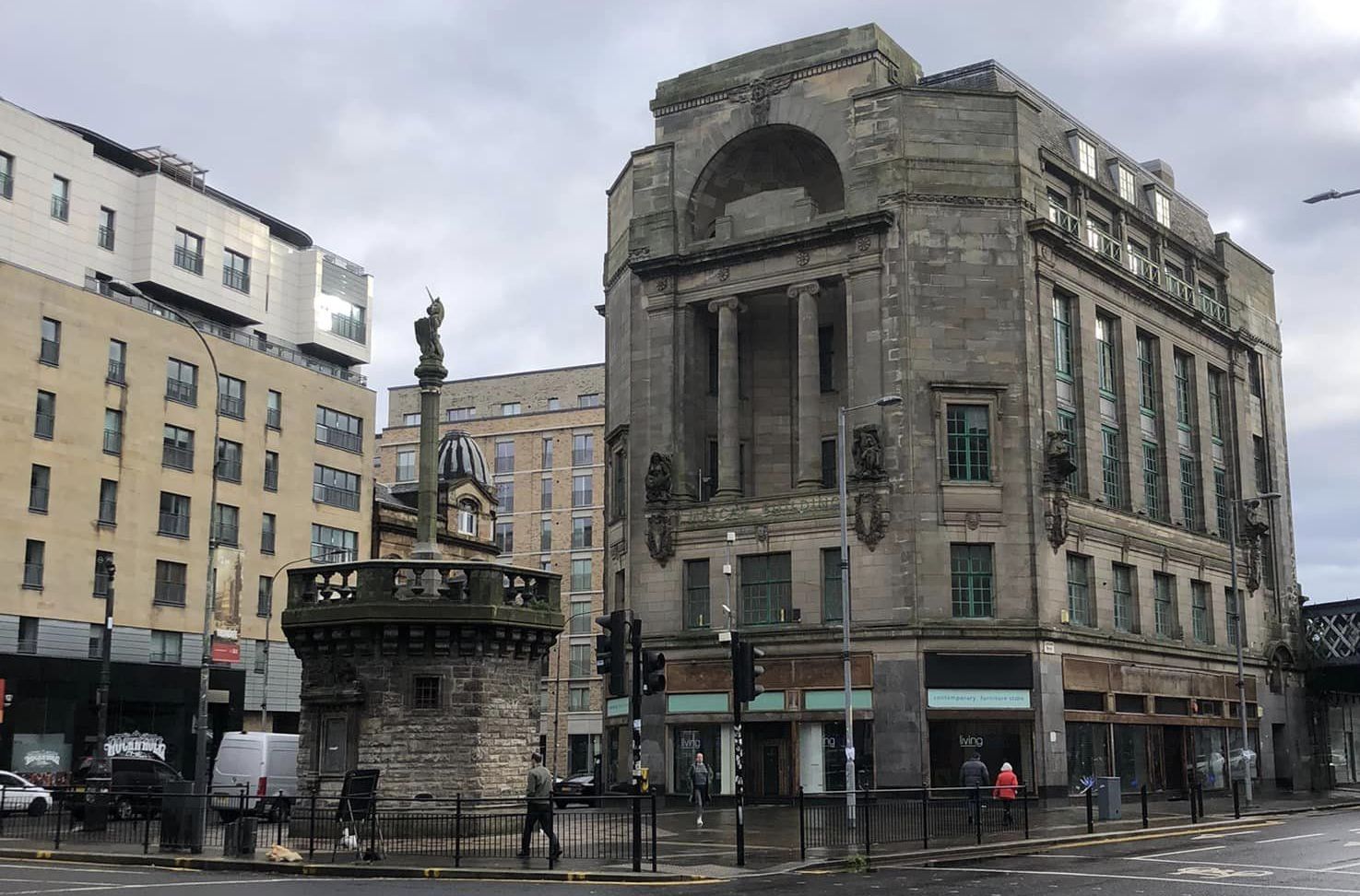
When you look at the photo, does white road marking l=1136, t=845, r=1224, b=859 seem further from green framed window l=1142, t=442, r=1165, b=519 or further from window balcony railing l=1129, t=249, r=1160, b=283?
window balcony railing l=1129, t=249, r=1160, b=283

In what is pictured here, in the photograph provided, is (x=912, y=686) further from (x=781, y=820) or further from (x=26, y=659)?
(x=26, y=659)

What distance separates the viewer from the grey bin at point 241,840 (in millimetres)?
26609

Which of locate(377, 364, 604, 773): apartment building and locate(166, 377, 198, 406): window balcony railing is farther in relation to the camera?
locate(377, 364, 604, 773): apartment building

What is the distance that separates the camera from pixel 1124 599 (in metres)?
54.3

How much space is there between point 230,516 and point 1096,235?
40171 millimetres

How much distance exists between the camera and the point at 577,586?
344 feet

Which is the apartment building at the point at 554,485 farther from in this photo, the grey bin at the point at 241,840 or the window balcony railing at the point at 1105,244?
the grey bin at the point at 241,840

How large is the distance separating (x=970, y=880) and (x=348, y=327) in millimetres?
63537

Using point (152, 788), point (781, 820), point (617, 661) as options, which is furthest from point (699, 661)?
point (617, 661)

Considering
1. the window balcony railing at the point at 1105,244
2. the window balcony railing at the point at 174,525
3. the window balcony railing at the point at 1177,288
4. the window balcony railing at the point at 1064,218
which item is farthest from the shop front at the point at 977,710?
the window balcony railing at the point at 174,525

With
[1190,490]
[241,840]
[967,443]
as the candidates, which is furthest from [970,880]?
[1190,490]

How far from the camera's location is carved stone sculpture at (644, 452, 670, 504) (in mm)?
52938

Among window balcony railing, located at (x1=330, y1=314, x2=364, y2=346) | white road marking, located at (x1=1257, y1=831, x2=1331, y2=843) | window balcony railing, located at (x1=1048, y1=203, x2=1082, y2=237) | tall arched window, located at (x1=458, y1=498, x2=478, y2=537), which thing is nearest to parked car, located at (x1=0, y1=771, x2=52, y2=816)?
white road marking, located at (x1=1257, y1=831, x2=1331, y2=843)

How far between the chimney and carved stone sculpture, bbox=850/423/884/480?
96.8 feet
